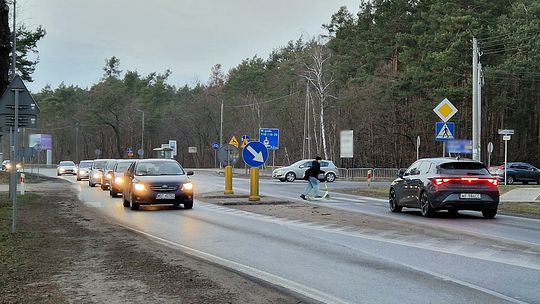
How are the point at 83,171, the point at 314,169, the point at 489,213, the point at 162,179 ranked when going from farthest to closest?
the point at 83,171, the point at 314,169, the point at 162,179, the point at 489,213

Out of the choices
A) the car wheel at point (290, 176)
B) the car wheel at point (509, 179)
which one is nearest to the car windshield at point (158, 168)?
the car wheel at point (290, 176)

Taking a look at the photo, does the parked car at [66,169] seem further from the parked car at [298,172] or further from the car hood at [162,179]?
the car hood at [162,179]

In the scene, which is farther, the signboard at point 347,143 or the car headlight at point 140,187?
the signboard at point 347,143

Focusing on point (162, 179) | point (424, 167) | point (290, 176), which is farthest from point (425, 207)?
point (290, 176)

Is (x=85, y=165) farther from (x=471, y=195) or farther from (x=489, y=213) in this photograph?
(x=471, y=195)

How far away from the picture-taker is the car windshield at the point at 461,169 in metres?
17.0

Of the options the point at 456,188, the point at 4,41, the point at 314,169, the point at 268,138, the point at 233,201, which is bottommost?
the point at 233,201

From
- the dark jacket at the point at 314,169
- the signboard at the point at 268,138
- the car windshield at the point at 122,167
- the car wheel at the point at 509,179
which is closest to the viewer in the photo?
the dark jacket at the point at 314,169

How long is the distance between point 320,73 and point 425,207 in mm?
38971

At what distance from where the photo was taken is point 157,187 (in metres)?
19.2

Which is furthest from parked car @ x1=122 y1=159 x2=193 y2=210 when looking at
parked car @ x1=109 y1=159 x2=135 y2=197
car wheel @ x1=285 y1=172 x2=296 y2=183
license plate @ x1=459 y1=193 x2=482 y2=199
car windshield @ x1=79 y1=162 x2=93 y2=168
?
car windshield @ x1=79 y1=162 x2=93 y2=168

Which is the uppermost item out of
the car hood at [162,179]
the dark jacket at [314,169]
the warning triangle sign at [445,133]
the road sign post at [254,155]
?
the warning triangle sign at [445,133]

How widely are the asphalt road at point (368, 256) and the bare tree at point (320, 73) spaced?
38.8 metres

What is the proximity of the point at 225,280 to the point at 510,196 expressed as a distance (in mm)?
20087
